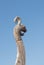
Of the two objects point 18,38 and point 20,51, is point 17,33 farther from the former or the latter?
point 20,51

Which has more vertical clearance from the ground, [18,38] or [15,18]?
[15,18]

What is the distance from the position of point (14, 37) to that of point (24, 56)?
6.67 feet

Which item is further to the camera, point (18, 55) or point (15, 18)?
point (15, 18)

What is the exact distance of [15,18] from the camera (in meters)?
19.8

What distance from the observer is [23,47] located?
731 inches

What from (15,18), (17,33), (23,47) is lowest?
(23,47)

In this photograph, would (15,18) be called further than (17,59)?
Yes

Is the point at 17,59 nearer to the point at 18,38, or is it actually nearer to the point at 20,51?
the point at 20,51

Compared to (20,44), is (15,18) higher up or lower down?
higher up

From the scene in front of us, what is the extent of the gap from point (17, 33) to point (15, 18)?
1.50 meters

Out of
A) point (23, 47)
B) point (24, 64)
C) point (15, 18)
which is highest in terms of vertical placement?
Result: point (15, 18)

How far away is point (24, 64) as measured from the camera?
18156 millimetres

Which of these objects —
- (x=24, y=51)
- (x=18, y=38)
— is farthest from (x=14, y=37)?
(x=24, y=51)

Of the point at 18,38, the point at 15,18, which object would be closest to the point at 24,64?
the point at 18,38
